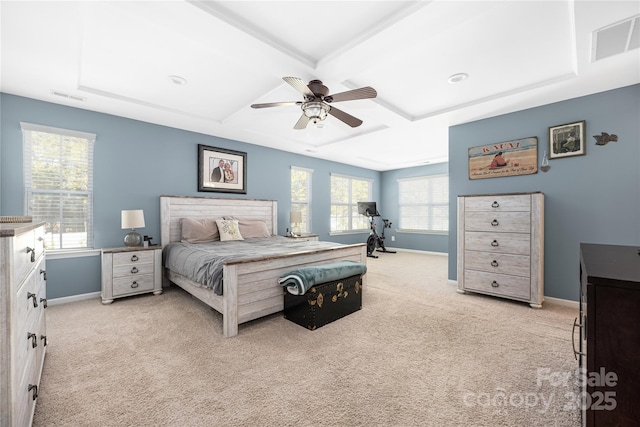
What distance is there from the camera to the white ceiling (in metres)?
1.86

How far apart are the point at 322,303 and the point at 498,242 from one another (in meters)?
2.47

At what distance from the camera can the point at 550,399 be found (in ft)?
5.24

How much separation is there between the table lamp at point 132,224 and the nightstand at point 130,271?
0.12 metres

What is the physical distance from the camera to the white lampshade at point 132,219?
3.46 metres

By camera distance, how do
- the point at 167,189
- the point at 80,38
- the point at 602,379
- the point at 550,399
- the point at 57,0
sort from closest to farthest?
the point at 602,379 < the point at 550,399 < the point at 57,0 < the point at 80,38 < the point at 167,189

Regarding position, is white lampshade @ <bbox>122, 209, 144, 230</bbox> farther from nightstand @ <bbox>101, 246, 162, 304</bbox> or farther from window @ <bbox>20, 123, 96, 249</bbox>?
window @ <bbox>20, 123, 96, 249</bbox>

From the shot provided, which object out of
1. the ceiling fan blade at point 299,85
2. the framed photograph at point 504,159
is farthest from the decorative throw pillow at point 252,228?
the framed photograph at point 504,159

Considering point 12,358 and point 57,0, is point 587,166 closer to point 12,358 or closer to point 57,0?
point 12,358

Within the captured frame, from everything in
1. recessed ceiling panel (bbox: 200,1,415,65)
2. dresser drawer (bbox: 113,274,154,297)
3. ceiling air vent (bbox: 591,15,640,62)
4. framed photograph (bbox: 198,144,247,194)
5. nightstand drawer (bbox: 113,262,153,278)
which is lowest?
dresser drawer (bbox: 113,274,154,297)

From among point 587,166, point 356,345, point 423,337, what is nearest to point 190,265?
point 356,345

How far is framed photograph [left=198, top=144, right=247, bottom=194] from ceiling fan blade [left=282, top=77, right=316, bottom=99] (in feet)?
9.37

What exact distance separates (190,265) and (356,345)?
2060 mm

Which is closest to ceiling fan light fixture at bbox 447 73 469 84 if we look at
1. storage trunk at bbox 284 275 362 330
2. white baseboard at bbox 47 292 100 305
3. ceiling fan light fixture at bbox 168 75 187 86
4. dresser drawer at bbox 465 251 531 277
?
dresser drawer at bbox 465 251 531 277

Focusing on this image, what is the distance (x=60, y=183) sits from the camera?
3.37m
